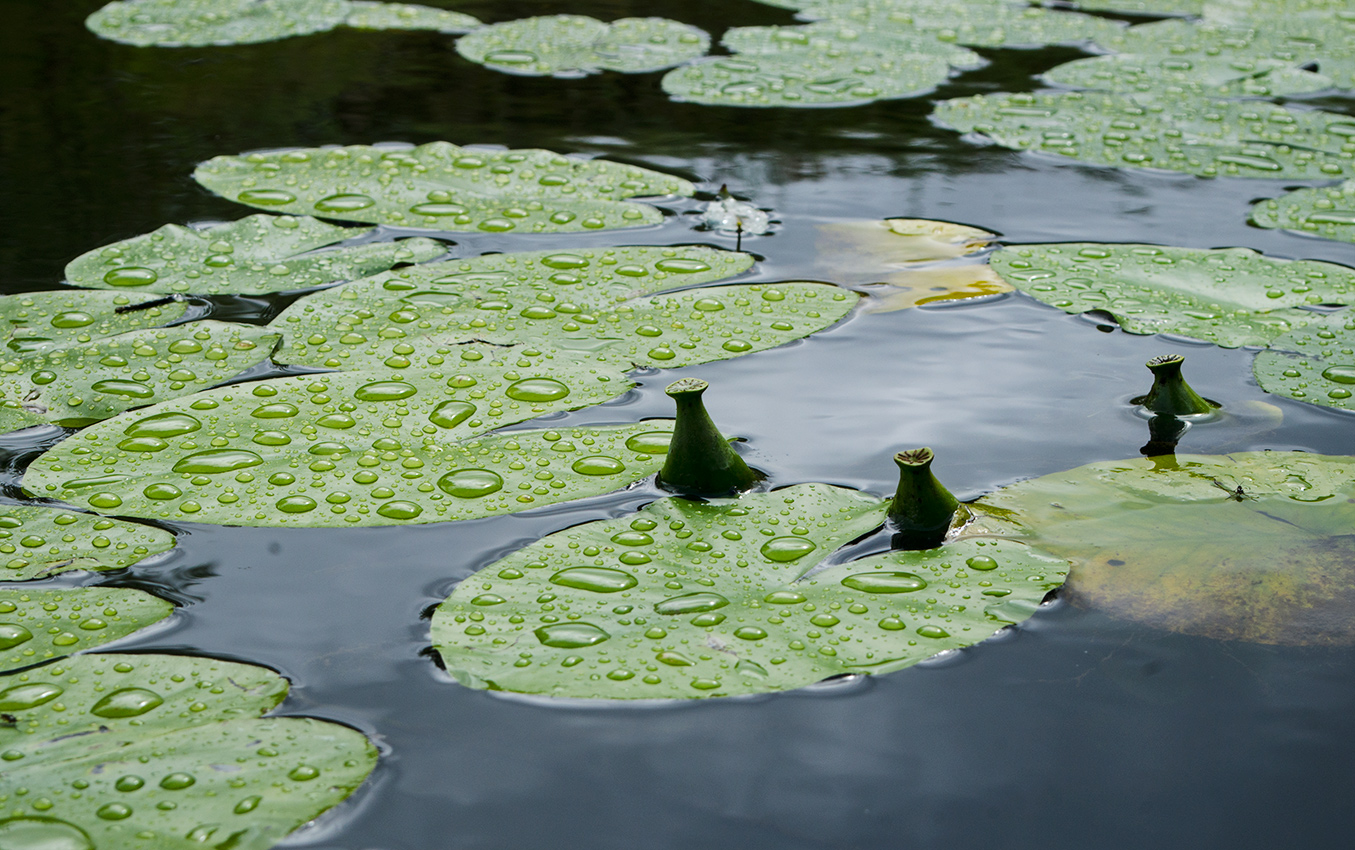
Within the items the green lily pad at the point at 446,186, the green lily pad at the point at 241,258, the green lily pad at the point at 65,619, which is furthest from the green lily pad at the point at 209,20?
the green lily pad at the point at 65,619

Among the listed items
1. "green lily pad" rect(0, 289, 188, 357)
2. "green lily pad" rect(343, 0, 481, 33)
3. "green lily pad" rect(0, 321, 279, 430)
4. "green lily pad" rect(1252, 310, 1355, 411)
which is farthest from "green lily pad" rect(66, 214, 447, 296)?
"green lily pad" rect(343, 0, 481, 33)

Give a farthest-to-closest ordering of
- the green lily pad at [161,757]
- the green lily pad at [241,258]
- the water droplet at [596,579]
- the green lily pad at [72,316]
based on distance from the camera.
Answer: the green lily pad at [241,258], the green lily pad at [72,316], the water droplet at [596,579], the green lily pad at [161,757]

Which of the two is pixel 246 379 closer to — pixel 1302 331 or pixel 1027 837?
pixel 1027 837

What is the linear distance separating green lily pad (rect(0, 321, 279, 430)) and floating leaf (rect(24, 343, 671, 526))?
0.10 meters

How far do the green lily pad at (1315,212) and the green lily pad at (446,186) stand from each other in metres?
1.32

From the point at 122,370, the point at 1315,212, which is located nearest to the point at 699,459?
the point at 122,370

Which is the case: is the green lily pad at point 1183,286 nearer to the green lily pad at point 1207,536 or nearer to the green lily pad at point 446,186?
the green lily pad at point 1207,536

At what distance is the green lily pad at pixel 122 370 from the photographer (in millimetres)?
1555

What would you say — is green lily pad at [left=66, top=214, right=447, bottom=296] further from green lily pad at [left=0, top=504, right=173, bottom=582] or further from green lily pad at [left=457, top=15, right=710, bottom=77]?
green lily pad at [left=457, top=15, right=710, bottom=77]

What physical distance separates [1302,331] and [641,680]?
1.38 metres

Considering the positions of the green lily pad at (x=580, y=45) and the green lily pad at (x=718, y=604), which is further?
the green lily pad at (x=580, y=45)

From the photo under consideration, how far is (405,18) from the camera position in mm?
4227

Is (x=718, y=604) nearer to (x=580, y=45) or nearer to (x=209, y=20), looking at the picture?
(x=580, y=45)

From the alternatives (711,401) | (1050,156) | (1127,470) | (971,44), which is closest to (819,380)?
(711,401)
